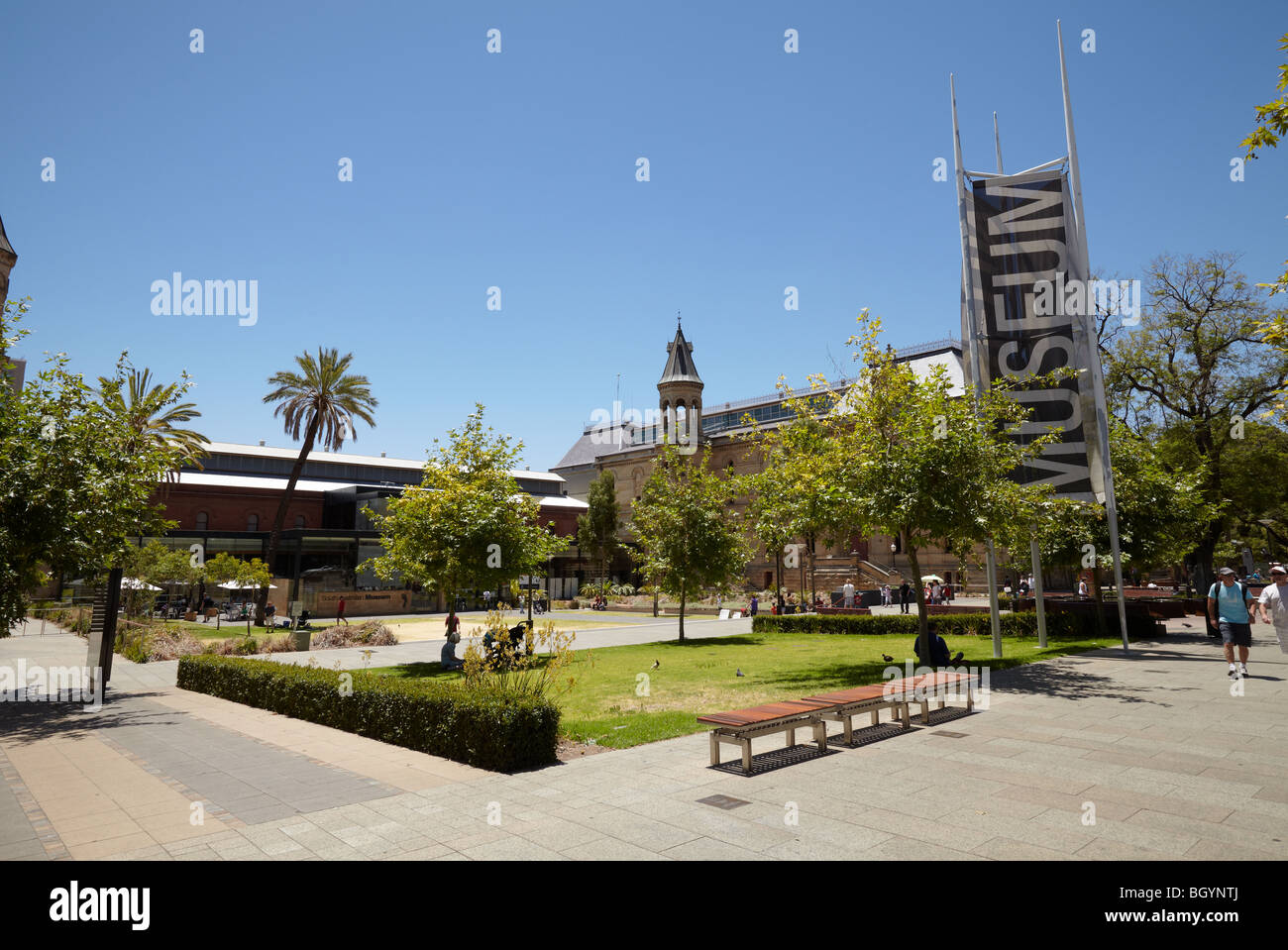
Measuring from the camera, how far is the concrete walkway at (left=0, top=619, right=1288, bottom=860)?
5.81 meters

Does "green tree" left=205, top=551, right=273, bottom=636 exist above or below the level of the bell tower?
below

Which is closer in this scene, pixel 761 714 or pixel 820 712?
pixel 761 714

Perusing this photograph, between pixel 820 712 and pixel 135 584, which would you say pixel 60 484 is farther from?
pixel 135 584

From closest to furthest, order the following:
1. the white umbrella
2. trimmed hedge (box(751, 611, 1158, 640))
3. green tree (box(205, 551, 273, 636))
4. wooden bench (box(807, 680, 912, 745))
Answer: wooden bench (box(807, 680, 912, 745)), trimmed hedge (box(751, 611, 1158, 640)), the white umbrella, green tree (box(205, 551, 273, 636))

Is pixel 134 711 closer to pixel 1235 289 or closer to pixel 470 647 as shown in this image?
pixel 470 647

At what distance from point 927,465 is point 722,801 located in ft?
33.1

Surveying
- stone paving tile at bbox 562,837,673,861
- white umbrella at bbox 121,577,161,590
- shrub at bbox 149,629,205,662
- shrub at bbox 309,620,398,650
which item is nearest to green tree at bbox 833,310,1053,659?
stone paving tile at bbox 562,837,673,861

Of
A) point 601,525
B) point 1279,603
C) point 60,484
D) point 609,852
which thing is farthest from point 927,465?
point 601,525

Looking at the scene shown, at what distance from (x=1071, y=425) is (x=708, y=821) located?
1892 centimetres

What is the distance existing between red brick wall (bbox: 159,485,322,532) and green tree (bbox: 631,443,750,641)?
142ft

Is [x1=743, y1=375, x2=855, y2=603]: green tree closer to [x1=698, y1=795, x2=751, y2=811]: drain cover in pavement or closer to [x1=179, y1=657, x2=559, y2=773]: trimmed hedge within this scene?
[x1=179, y1=657, x2=559, y2=773]: trimmed hedge

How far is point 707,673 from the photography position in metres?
17.4

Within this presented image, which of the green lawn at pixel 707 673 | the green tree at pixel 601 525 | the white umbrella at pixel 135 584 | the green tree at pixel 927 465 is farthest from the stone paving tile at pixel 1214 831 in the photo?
the green tree at pixel 601 525

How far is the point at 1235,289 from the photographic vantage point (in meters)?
31.9
